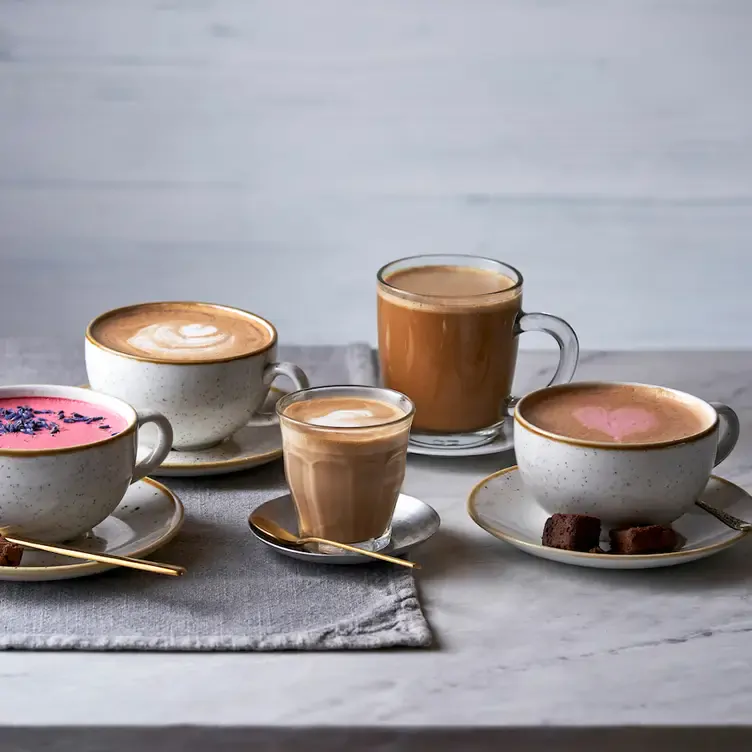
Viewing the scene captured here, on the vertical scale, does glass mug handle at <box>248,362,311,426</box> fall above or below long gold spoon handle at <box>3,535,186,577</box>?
above

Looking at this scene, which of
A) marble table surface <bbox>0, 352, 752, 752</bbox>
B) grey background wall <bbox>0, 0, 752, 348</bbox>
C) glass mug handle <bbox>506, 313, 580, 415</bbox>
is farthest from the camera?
grey background wall <bbox>0, 0, 752, 348</bbox>

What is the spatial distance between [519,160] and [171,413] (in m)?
1.81

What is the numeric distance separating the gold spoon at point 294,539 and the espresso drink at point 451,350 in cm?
30

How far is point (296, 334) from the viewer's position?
296 centimetres

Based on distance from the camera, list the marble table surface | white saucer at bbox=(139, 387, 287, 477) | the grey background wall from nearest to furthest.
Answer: the marble table surface → white saucer at bbox=(139, 387, 287, 477) → the grey background wall

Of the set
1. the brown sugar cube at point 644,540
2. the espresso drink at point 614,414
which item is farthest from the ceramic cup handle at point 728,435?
the brown sugar cube at point 644,540

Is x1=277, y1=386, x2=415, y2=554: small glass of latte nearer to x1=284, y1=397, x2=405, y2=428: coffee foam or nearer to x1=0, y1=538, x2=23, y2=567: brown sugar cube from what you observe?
x1=284, y1=397, x2=405, y2=428: coffee foam

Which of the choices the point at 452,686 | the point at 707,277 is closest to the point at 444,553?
the point at 452,686

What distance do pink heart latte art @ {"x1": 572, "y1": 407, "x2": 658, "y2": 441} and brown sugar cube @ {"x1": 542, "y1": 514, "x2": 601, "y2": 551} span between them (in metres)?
0.09

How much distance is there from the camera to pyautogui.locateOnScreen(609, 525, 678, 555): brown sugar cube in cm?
97

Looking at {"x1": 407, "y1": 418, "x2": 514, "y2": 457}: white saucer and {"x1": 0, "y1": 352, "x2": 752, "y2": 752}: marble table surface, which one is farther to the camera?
{"x1": 407, "y1": 418, "x2": 514, "y2": 457}: white saucer

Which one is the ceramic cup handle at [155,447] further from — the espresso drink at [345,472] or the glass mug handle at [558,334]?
the glass mug handle at [558,334]

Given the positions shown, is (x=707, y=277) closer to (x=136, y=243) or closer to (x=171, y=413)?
(x=136, y=243)

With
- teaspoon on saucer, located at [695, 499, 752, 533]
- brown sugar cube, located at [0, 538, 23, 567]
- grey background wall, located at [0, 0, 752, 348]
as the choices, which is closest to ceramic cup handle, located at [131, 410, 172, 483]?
brown sugar cube, located at [0, 538, 23, 567]
